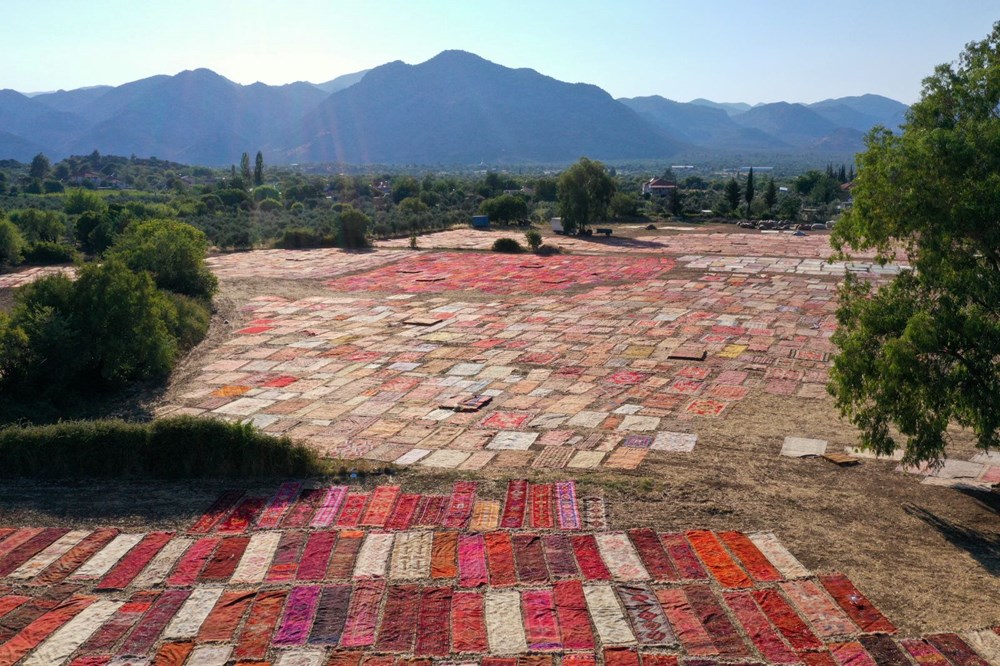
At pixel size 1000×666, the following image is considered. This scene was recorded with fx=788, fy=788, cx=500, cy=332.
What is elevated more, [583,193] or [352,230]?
[583,193]

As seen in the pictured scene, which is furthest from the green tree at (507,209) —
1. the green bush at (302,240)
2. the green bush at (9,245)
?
the green bush at (9,245)

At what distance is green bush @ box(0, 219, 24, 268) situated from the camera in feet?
105

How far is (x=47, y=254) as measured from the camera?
111ft

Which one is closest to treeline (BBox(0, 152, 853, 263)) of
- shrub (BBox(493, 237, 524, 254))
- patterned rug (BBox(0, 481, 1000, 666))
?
shrub (BBox(493, 237, 524, 254))

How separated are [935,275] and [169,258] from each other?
22.2 m

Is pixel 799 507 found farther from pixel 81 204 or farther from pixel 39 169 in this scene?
pixel 39 169

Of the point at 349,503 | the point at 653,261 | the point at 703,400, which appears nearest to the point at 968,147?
the point at 703,400

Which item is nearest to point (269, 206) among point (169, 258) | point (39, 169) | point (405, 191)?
point (405, 191)

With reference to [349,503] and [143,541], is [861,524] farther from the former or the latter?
[143,541]

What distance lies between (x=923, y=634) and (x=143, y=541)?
9241mm

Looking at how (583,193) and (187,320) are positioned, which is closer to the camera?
(187,320)

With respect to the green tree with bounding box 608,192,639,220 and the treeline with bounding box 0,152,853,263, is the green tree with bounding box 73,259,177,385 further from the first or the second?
the green tree with bounding box 608,192,639,220

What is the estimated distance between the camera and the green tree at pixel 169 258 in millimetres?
24781

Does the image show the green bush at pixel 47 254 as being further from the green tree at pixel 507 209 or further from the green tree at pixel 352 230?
the green tree at pixel 507 209
